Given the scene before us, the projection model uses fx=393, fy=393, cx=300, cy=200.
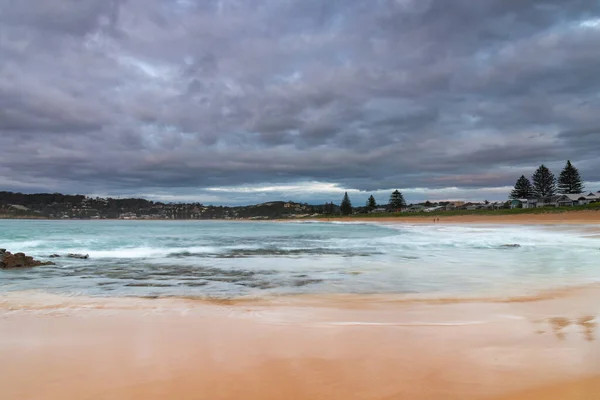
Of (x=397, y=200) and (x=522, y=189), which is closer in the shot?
(x=522, y=189)

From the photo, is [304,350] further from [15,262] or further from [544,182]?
[544,182]

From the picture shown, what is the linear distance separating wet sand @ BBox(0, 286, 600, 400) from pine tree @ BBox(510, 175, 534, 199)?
307 ft

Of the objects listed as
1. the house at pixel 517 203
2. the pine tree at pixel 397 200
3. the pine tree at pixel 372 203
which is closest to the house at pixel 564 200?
the house at pixel 517 203

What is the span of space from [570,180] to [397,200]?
161 feet

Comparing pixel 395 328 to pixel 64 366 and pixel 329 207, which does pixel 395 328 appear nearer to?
pixel 64 366

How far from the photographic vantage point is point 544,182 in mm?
82625

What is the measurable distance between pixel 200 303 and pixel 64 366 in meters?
3.00

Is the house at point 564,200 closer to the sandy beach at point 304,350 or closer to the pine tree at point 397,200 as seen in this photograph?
the pine tree at point 397,200

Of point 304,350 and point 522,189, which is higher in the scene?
point 522,189

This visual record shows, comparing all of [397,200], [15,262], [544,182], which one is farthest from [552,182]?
[15,262]

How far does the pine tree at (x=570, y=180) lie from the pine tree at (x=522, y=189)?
6.40 m

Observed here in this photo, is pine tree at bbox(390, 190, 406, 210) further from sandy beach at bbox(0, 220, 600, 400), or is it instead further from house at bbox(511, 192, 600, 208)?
sandy beach at bbox(0, 220, 600, 400)

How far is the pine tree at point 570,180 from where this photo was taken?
263ft

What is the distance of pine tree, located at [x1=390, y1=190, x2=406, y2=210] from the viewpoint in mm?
122000
